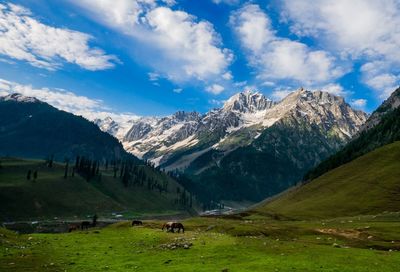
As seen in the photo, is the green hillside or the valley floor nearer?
the valley floor

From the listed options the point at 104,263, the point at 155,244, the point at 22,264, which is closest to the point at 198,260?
the point at 104,263

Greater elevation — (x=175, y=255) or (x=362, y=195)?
(x=362, y=195)

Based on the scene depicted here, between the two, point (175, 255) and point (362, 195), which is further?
point (362, 195)

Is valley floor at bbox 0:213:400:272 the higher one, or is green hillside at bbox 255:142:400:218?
green hillside at bbox 255:142:400:218

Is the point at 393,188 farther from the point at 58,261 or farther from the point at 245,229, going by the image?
the point at 58,261

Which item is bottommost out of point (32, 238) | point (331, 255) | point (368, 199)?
point (32, 238)

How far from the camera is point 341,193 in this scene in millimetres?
178750

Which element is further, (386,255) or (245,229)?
(245,229)

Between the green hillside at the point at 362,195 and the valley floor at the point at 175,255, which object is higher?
the green hillside at the point at 362,195

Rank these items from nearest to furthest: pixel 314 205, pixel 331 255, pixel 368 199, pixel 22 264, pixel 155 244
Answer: pixel 22 264 → pixel 331 255 → pixel 155 244 → pixel 368 199 → pixel 314 205

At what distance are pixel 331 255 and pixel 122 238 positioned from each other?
34.1 m

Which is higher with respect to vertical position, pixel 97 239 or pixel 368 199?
pixel 368 199

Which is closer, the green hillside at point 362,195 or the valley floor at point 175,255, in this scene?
the valley floor at point 175,255

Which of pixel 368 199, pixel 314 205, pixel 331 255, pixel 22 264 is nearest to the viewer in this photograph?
pixel 22 264
